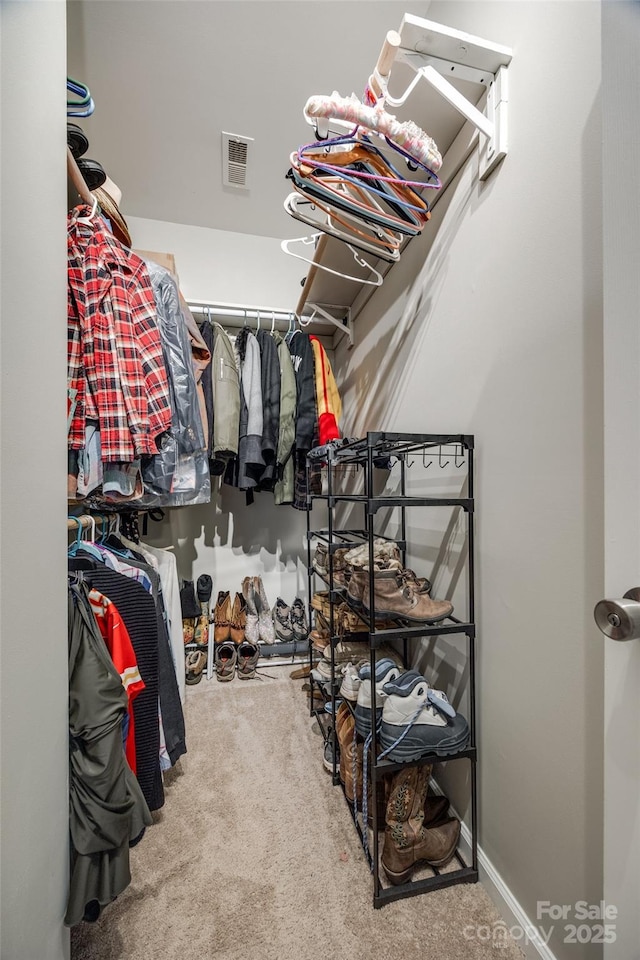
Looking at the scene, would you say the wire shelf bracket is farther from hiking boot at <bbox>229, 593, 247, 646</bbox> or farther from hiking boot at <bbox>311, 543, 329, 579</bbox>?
hiking boot at <bbox>229, 593, 247, 646</bbox>

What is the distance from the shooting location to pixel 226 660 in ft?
7.32

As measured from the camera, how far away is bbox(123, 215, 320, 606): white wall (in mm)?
2439

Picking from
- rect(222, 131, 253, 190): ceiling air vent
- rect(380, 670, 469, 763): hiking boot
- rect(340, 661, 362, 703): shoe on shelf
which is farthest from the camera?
rect(222, 131, 253, 190): ceiling air vent

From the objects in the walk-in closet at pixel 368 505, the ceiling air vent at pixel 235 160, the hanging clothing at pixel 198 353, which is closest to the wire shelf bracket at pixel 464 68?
the walk-in closet at pixel 368 505

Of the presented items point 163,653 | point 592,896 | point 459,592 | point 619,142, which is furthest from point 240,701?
point 619,142

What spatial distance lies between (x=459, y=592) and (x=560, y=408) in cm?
62

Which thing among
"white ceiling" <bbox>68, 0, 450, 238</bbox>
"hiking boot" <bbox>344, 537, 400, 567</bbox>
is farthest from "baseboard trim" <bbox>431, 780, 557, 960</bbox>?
"white ceiling" <bbox>68, 0, 450, 238</bbox>

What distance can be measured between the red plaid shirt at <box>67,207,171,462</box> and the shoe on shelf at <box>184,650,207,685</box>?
148 centimetres

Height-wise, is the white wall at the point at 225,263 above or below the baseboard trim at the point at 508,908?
above

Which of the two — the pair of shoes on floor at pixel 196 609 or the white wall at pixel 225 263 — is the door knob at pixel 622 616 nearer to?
the pair of shoes on floor at pixel 196 609

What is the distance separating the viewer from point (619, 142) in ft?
1.72

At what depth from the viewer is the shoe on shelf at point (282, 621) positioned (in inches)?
93.1

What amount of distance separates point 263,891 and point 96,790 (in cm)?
59

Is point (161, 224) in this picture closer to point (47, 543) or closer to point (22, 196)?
point (22, 196)
